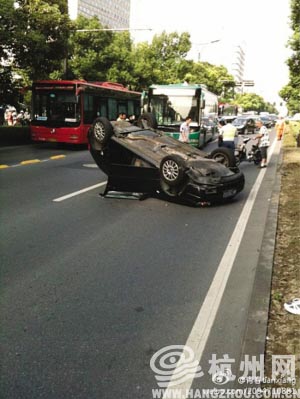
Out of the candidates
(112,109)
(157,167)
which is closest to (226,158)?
(157,167)

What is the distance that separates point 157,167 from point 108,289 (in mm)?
5068

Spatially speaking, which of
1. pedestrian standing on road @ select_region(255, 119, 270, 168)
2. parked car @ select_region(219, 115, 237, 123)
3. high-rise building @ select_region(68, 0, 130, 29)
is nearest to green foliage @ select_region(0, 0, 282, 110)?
parked car @ select_region(219, 115, 237, 123)

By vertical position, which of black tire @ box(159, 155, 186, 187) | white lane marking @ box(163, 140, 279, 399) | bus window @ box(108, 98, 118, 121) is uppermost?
bus window @ box(108, 98, 118, 121)

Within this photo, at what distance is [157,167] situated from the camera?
9.64 meters

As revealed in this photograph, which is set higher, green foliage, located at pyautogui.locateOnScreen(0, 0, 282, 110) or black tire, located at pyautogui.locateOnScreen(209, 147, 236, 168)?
green foliage, located at pyautogui.locateOnScreen(0, 0, 282, 110)

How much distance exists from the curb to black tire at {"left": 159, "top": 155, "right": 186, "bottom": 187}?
85.9 inches

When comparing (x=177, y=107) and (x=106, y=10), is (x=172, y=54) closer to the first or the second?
(x=177, y=107)

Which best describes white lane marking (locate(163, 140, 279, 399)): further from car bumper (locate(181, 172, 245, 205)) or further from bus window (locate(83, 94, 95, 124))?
bus window (locate(83, 94, 95, 124))

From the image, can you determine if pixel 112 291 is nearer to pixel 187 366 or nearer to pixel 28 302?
pixel 28 302

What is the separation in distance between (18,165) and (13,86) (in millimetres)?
8118

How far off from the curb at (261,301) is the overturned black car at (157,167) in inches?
79.1

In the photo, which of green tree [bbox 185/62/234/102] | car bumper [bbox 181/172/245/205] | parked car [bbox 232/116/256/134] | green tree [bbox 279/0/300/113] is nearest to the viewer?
car bumper [bbox 181/172/245/205]

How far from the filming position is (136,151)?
1002 cm

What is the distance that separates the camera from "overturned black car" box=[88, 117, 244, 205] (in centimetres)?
916
